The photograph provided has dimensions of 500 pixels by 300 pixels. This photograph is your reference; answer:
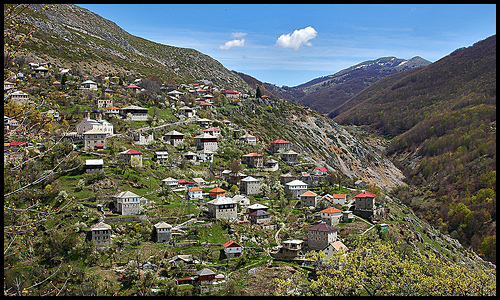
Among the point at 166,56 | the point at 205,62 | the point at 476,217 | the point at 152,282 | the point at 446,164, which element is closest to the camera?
the point at 152,282

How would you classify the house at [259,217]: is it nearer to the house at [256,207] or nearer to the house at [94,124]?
the house at [256,207]

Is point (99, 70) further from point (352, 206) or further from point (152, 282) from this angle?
point (152, 282)

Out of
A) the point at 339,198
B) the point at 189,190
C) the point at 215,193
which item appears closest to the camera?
the point at 189,190

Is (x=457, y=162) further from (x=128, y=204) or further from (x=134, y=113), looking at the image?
(x=128, y=204)

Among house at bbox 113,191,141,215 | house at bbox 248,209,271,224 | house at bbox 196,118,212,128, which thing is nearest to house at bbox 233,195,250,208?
house at bbox 248,209,271,224

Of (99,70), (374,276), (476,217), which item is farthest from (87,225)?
(476,217)

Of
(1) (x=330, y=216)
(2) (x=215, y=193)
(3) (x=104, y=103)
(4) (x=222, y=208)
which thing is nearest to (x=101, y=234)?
(4) (x=222, y=208)
